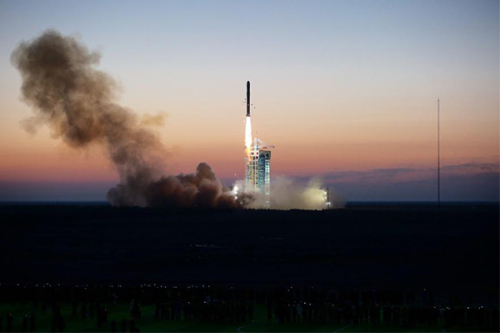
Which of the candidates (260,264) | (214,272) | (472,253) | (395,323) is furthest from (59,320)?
(472,253)

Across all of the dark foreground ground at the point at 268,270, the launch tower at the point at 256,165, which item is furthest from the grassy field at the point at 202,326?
the launch tower at the point at 256,165

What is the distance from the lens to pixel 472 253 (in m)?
97.4

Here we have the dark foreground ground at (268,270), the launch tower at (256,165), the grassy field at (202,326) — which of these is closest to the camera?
the grassy field at (202,326)

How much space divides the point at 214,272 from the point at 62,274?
14690 millimetres

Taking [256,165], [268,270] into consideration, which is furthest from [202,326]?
[256,165]

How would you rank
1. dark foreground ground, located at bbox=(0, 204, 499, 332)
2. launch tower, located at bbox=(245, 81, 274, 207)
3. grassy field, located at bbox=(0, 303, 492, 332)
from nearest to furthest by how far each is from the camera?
grassy field, located at bbox=(0, 303, 492, 332) < dark foreground ground, located at bbox=(0, 204, 499, 332) < launch tower, located at bbox=(245, 81, 274, 207)

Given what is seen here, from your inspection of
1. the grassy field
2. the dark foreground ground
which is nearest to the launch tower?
the dark foreground ground

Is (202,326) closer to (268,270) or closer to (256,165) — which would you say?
(268,270)

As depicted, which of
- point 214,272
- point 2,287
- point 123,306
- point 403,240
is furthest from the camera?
point 403,240

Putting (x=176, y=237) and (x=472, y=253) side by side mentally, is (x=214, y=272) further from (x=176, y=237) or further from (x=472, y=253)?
(x=176, y=237)

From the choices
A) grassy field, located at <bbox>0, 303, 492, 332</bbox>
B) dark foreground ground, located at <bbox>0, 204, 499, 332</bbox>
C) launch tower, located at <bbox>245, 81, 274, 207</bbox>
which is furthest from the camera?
launch tower, located at <bbox>245, 81, 274, 207</bbox>

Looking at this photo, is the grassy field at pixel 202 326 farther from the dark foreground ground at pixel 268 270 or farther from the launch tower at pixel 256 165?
the launch tower at pixel 256 165

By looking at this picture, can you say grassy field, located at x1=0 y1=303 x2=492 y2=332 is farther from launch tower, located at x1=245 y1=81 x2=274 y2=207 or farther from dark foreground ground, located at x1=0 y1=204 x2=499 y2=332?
launch tower, located at x1=245 y1=81 x2=274 y2=207

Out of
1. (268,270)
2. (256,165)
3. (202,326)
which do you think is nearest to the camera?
(202,326)
